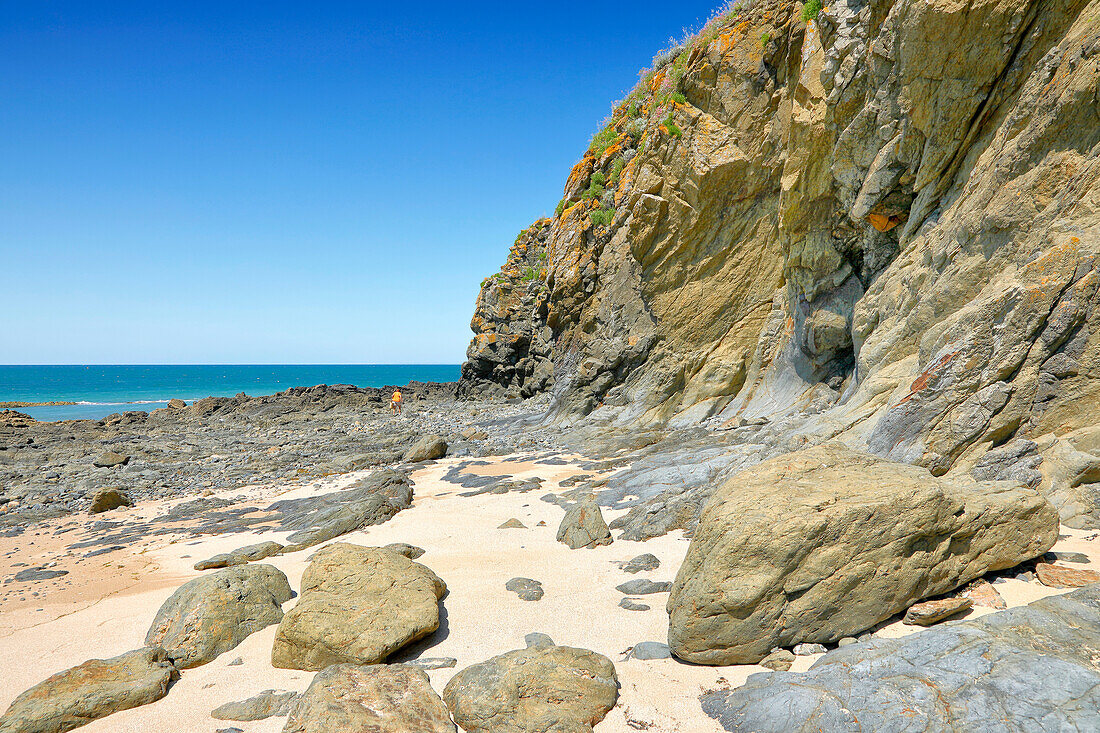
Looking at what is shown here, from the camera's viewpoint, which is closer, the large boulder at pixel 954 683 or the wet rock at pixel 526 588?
the large boulder at pixel 954 683

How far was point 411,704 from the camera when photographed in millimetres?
3963

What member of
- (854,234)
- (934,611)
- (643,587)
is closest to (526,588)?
(643,587)

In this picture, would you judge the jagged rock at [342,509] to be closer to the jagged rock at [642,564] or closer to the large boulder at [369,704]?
the jagged rock at [642,564]

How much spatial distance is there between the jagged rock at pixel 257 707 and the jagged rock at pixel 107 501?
Answer: 12.4 meters

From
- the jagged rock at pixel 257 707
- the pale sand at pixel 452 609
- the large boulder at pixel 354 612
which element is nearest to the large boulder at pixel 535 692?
the pale sand at pixel 452 609

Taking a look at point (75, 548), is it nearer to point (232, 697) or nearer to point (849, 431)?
point (232, 697)

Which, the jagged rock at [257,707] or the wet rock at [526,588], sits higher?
the wet rock at [526,588]

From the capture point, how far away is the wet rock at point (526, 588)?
245 inches

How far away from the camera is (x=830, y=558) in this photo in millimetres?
4250

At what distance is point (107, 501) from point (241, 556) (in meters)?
8.21

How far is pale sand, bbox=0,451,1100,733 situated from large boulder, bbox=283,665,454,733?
500 millimetres

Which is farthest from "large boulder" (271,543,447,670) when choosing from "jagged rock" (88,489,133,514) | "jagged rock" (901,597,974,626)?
"jagged rock" (88,489,133,514)

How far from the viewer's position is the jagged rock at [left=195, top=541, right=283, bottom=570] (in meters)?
8.38

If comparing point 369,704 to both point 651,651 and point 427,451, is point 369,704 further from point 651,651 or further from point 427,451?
point 427,451
